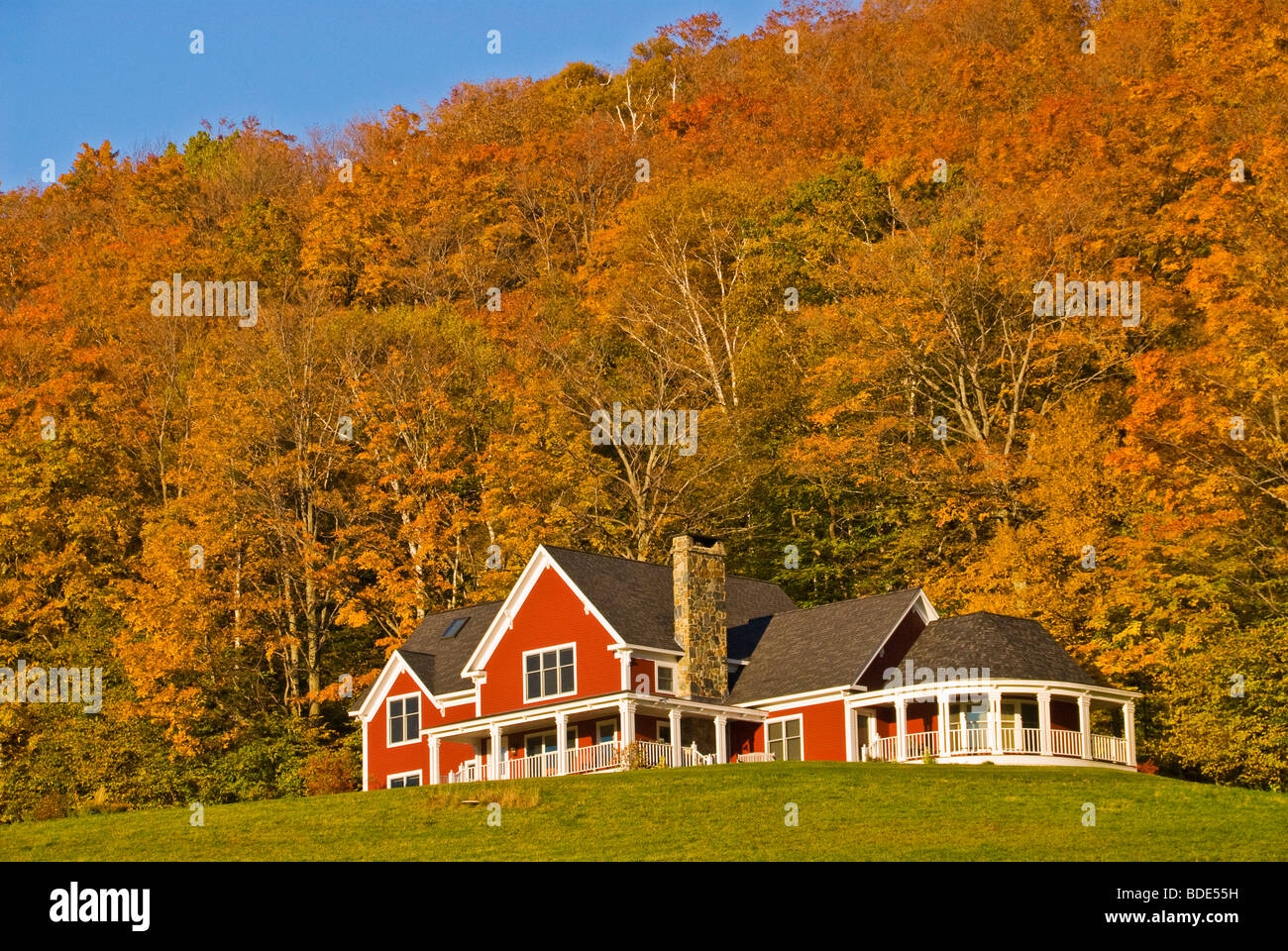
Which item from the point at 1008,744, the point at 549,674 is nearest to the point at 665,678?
the point at 549,674

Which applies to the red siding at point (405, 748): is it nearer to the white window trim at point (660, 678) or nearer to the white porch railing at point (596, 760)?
the white porch railing at point (596, 760)

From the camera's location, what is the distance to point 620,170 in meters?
88.7

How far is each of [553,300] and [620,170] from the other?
15749mm

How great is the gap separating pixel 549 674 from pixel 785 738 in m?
7.07

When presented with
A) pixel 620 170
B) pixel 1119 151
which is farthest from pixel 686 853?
pixel 620 170

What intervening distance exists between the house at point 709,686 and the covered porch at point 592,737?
60mm

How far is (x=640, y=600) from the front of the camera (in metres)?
49.1

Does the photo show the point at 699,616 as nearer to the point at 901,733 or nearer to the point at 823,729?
the point at 823,729

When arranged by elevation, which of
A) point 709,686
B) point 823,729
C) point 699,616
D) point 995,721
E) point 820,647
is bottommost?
point 823,729

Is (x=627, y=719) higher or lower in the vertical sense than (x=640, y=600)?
lower

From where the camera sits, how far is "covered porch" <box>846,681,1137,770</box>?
43375 millimetres

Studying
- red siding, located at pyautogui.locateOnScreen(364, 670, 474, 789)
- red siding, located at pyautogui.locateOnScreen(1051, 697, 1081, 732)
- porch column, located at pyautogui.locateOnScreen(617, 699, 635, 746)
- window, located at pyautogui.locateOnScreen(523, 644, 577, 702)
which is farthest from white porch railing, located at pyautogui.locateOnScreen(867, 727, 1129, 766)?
red siding, located at pyautogui.locateOnScreen(364, 670, 474, 789)

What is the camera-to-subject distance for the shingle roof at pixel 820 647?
46.7m
